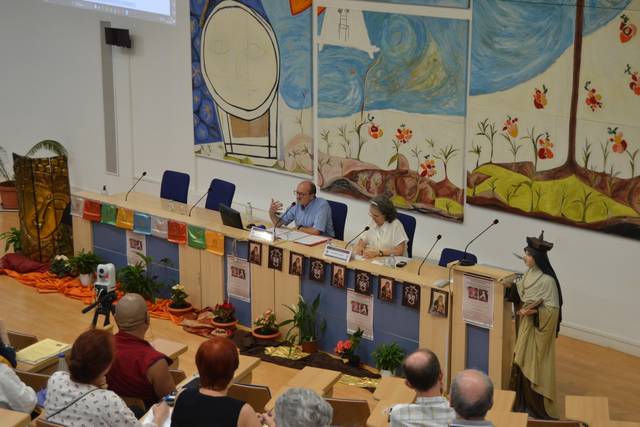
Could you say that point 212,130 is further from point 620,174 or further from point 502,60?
point 620,174

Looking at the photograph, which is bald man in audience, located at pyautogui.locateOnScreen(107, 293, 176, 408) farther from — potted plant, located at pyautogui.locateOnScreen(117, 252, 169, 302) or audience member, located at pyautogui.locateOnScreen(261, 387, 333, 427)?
potted plant, located at pyautogui.locateOnScreen(117, 252, 169, 302)

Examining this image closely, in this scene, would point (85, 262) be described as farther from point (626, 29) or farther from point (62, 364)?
point (626, 29)

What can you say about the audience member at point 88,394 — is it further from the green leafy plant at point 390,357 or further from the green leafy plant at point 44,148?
the green leafy plant at point 44,148

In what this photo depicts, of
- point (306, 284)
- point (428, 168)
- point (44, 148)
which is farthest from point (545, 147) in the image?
point (44, 148)

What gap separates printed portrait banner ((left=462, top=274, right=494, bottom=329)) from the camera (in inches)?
269

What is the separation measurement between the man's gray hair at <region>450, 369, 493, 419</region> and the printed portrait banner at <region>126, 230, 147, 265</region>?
588 cm

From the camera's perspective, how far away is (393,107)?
9719 millimetres

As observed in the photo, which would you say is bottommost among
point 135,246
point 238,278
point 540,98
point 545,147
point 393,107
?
point 238,278

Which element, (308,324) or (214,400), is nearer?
(214,400)

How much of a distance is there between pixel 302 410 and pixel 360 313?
3.97m

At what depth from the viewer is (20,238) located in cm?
1050

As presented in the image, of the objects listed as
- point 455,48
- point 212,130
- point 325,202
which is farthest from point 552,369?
point 212,130

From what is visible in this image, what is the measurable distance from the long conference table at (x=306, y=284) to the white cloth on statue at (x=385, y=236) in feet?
0.89

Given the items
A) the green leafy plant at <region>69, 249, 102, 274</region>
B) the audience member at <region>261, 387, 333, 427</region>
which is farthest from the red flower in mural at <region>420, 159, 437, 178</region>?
the audience member at <region>261, 387, 333, 427</region>
